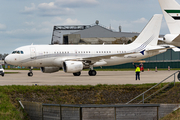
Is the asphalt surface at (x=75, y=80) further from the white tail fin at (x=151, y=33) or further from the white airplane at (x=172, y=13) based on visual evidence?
the white tail fin at (x=151, y=33)

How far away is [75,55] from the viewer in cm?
3547

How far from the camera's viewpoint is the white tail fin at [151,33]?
39.7 metres

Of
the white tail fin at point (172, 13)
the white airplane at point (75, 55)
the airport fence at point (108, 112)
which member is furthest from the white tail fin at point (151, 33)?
the airport fence at point (108, 112)

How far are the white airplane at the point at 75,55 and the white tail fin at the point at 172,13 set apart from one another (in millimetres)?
17172

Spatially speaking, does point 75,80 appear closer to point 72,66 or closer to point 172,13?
point 72,66

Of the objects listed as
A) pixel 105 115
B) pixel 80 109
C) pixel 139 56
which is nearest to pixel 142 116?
pixel 105 115

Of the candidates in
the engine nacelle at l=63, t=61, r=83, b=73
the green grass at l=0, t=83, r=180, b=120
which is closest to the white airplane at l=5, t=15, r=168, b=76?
the engine nacelle at l=63, t=61, r=83, b=73

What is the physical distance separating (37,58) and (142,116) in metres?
22.0

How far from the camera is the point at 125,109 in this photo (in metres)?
13.4

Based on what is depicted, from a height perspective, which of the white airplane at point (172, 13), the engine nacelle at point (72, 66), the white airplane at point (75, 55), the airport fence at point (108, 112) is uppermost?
the white airplane at point (172, 13)

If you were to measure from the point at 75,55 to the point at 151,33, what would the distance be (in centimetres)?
1153

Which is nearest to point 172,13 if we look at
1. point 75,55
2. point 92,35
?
point 75,55

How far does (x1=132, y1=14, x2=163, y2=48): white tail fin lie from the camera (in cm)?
3966

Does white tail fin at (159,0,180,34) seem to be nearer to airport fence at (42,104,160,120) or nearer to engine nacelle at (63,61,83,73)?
airport fence at (42,104,160,120)
